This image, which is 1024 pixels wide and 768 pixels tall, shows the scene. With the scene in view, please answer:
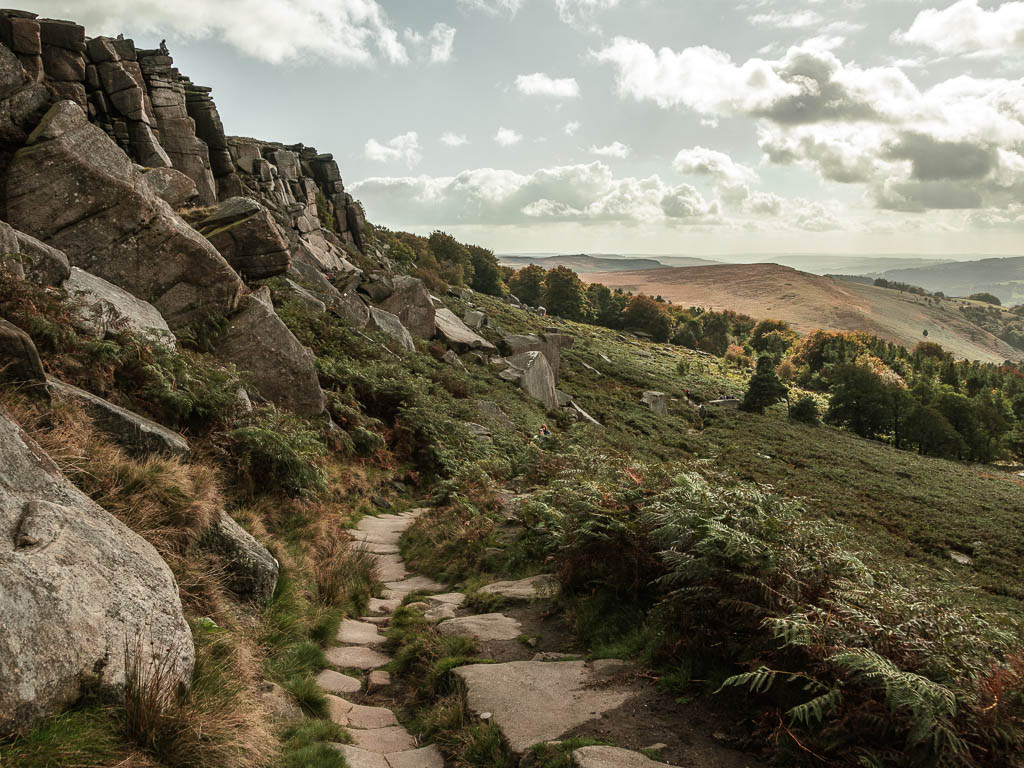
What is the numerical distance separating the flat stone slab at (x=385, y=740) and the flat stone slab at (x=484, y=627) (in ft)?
5.15

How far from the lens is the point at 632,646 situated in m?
5.87

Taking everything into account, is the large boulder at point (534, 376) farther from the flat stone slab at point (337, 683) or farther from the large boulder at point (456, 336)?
the flat stone slab at point (337, 683)

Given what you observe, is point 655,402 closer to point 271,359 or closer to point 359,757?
point 271,359

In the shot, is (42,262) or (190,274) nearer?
(42,262)

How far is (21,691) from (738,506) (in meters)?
6.07

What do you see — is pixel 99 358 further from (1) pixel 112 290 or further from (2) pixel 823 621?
(2) pixel 823 621

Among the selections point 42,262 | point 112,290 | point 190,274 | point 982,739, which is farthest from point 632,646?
point 190,274

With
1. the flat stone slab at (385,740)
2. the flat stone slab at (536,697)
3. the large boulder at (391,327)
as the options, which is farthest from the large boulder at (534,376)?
the flat stone slab at (385,740)

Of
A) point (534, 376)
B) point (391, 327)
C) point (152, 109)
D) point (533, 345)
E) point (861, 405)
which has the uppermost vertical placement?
point (152, 109)

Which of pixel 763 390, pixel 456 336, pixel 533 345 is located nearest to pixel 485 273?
pixel 763 390

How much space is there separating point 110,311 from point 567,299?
391 feet

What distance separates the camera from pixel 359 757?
188 inches

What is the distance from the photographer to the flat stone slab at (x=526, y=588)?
7891 mm

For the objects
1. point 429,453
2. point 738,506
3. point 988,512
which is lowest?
point 988,512
